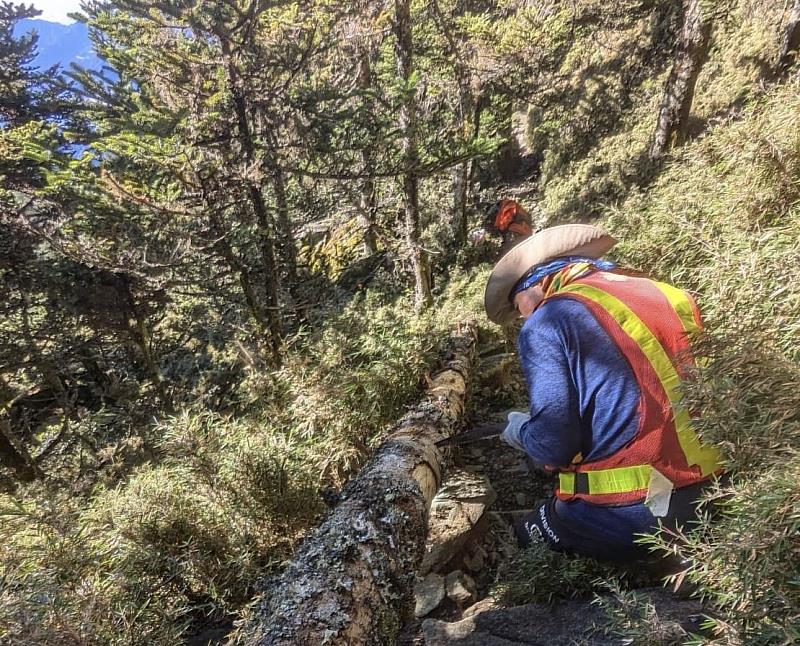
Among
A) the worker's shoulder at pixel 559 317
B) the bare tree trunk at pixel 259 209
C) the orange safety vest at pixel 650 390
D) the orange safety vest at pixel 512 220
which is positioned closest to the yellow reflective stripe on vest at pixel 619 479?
the orange safety vest at pixel 650 390

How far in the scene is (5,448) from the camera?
23.9 feet

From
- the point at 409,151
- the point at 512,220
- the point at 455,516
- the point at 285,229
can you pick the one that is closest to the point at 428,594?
the point at 455,516

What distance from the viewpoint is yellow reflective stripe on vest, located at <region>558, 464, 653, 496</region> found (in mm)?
2002

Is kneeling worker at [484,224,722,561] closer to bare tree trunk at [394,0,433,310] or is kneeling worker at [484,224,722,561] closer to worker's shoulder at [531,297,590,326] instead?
worker's shoulder at [531,297,590,326]

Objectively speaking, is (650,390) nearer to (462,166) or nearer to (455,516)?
(455,516)

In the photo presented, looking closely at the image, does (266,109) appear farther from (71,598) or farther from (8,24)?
(8,24)

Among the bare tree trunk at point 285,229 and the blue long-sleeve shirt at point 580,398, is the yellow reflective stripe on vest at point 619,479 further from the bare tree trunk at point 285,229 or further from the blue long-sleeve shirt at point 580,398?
the bare tree trunk at point 285,229

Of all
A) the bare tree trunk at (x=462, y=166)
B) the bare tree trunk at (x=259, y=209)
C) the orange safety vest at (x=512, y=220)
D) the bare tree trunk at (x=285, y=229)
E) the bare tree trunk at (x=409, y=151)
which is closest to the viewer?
the bare tree trunk at (x=259, y=209)

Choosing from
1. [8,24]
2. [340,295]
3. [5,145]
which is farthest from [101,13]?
[8,24]

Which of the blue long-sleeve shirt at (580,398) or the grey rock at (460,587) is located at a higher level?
the blue long-sleeve shirt at (580,398)

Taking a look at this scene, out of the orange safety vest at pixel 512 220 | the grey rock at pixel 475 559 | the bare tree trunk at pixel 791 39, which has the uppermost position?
the bare tree trunk at pixel 791 39

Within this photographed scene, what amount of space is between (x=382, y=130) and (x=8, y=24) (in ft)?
41.4

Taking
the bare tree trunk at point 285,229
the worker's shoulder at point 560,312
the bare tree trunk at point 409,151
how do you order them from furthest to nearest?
the bare tree trunk at point 285,229 < the bare tree trunk at point 409,151 < the worker's shoulder at point 560,312

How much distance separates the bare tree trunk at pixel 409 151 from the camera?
19.7 feet
